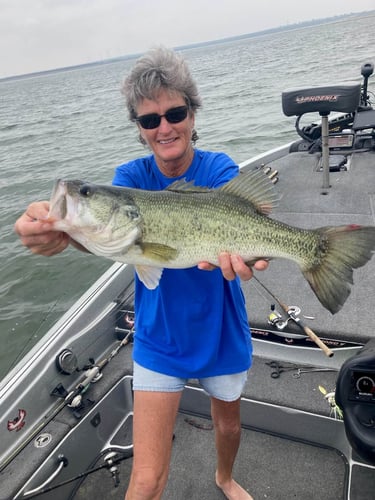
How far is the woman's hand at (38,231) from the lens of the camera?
216cm

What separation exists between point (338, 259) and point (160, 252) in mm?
1049

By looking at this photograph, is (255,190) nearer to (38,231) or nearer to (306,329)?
(38,231)

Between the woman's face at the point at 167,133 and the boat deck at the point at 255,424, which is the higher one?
the woman's face at the point at 167,133

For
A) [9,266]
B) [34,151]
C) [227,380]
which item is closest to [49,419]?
[227,380]

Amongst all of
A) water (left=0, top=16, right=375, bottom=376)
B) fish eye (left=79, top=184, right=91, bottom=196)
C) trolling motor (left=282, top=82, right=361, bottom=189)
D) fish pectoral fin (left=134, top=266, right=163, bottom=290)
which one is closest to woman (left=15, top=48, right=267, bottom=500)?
fish pectoral fin (left=134, top=266, right=163, bottom=290)

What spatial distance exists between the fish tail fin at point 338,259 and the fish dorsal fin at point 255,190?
35 cm

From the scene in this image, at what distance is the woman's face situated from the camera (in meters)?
2.53

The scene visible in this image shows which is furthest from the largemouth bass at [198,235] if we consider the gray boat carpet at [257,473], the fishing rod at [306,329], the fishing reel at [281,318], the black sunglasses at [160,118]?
the gray boat carpet at [257,473]

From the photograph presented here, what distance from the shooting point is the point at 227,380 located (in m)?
2.69

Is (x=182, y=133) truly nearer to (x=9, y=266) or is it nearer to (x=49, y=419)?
(x=49, y=419)

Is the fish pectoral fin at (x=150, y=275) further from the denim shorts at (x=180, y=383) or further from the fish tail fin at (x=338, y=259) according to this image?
the fish tail fin at (x=338, y=259)

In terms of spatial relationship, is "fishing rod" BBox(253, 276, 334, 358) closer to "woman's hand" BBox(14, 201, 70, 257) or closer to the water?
"woman's hand" BBox(14, 201, 70, 257)

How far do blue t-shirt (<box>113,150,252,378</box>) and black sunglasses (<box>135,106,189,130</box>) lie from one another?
260 mm

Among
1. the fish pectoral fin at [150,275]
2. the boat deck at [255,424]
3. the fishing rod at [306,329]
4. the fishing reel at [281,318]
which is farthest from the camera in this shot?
the fishing reel at [281,318]
